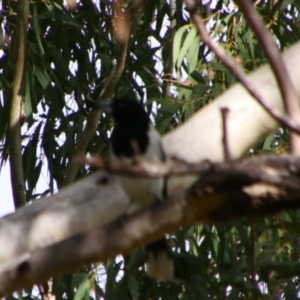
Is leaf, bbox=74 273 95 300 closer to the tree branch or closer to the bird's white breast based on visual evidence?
the bird's white breast

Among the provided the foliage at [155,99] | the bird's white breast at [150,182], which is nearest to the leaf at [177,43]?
the foliage at [155,99]

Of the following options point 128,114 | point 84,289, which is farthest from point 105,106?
point 84,289

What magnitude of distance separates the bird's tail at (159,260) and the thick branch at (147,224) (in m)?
0.94

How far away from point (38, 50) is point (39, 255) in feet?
6.47

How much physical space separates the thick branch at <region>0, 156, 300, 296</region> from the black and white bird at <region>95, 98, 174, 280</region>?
545 mm

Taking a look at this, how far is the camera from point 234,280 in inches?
110

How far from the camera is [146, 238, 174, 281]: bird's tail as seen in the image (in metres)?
2.41

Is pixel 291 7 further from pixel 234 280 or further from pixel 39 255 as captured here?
pixel 39 255

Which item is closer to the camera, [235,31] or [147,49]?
[235,31]

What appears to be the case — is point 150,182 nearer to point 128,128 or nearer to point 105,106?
point 128,128

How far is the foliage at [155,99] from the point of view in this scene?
9.48ft

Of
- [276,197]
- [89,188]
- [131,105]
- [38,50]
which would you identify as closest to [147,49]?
[38,50]

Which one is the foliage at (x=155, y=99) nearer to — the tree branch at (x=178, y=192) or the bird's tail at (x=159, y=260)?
the bird's tail at (x=159, y=260)

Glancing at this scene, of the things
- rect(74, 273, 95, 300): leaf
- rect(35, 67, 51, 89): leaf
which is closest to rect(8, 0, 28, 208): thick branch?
rect(35, 67, 51, 89): leaf
